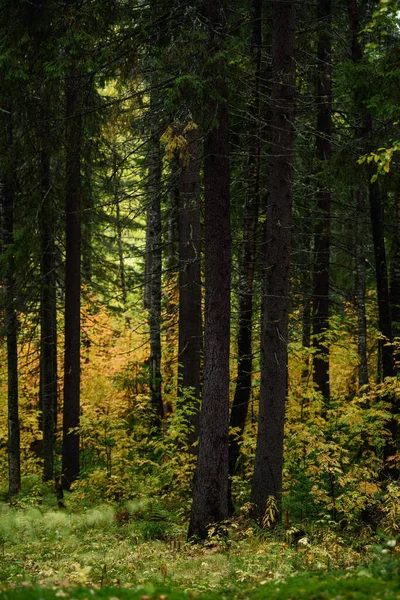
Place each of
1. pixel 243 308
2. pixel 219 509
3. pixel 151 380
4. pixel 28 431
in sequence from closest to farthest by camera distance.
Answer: pixel 219 509 < pixel 243 308 < pixel 151 380 < pixel 28 431

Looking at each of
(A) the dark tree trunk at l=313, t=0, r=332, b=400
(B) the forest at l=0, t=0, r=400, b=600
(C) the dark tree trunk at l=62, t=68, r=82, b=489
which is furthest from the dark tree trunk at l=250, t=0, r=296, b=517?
(C) the dark tree trunk at l=62, t=68, r=82, b=489

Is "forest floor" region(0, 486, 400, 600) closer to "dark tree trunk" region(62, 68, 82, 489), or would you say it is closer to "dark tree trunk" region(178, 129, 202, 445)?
"dark tree trunk" region(62, 68, 82, 489)

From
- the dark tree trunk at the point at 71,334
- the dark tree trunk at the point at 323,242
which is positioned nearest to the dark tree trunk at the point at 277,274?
the dark tree trunk at the point at 323,242

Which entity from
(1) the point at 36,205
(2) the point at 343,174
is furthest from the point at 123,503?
(2) the point at 343,174

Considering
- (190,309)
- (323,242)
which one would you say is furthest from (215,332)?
(323,242)

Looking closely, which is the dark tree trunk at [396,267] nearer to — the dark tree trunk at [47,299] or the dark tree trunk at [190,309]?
the dark tree trunk at [190,309]

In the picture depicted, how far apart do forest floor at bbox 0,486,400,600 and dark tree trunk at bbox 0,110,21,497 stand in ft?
7.93

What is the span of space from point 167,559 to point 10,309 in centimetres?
849

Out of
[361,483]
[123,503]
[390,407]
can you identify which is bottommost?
[123,503]

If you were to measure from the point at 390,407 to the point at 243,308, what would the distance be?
3615 mm

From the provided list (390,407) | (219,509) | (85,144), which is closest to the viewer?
(219,509)

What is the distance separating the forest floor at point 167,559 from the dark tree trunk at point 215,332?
1.94 ft

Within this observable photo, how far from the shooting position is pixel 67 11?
9.51m

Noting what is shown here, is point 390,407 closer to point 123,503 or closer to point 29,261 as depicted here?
point 123,503
